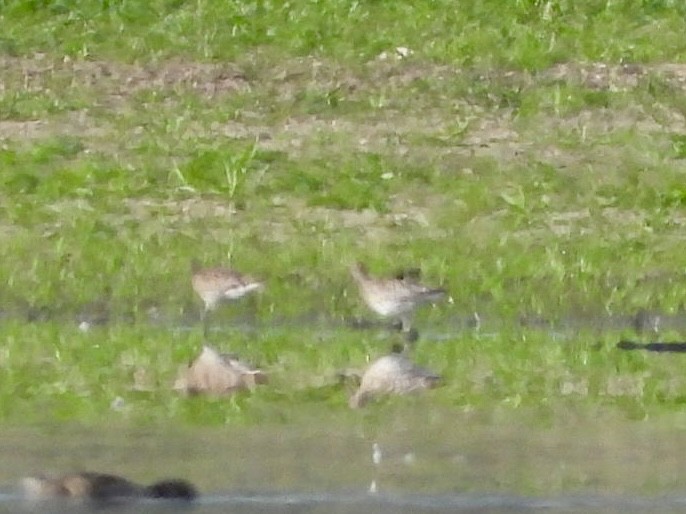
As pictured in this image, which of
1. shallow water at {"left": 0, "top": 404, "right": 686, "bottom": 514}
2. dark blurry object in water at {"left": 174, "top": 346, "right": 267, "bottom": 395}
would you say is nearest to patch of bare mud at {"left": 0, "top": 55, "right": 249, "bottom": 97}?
dark blurry object in water at {"left": 174, "top": 346, "right": 267, "bottom": 395}

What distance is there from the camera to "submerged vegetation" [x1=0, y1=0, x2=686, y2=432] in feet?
34.3

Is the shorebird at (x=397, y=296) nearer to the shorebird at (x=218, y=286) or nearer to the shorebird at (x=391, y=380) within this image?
the shorebird at (x=218, y=286)

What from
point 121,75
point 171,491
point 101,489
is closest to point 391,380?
point 171,491

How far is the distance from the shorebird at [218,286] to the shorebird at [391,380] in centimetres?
133

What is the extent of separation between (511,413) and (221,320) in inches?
100

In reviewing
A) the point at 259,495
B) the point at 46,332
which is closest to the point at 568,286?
the point at 46,332

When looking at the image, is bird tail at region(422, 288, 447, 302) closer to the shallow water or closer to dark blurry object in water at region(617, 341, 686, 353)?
dark blurry object in water at region(617, 341, 686, 353)

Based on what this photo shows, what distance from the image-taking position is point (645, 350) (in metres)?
10.8

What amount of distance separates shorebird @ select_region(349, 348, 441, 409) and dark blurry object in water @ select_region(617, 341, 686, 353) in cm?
108

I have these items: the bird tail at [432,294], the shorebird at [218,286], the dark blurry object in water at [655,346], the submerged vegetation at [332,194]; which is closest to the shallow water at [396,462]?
the submerged vegetation at [332,194]

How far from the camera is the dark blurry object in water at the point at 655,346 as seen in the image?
1083cm

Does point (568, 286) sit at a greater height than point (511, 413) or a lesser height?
lesser

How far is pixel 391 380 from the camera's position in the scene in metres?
9.87

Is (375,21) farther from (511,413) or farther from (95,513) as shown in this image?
(95,513)
